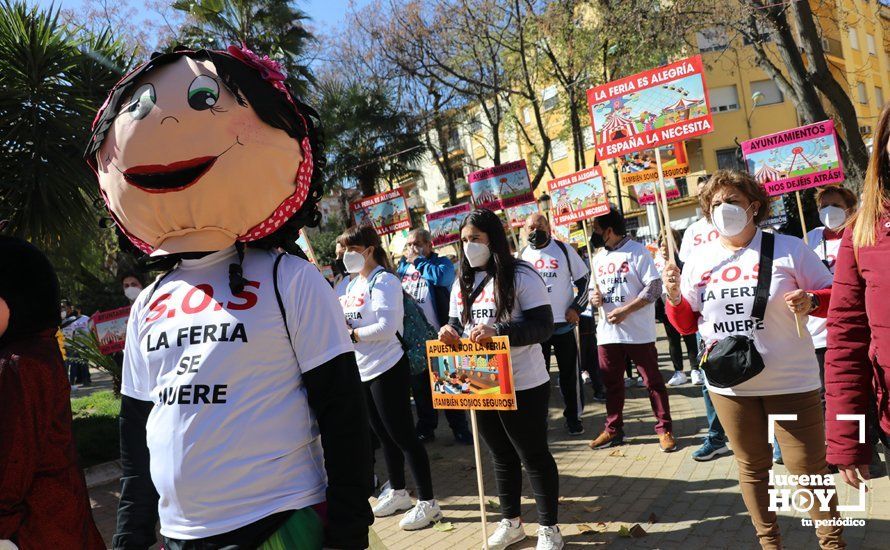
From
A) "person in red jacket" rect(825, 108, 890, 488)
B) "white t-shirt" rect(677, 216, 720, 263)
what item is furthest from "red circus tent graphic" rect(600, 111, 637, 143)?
"person in red jacket" rect(825, 108, 890, 488)

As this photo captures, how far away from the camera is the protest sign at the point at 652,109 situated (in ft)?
17.2

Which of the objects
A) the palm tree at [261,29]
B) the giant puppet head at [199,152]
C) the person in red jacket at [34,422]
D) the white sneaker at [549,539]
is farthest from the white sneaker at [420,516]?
the palm tree at [261,29]

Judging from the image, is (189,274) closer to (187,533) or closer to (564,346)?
(187,533)

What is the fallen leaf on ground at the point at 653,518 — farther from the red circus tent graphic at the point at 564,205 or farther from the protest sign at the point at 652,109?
the red circus tent graphic at the point at 564,205

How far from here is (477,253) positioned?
13.9 feet

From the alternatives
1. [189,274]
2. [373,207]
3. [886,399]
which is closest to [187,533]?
[189,274]

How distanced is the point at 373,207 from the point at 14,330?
9.63 metres

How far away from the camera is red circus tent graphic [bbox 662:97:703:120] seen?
207 inches

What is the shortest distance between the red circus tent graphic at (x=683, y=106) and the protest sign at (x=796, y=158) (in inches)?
98.7

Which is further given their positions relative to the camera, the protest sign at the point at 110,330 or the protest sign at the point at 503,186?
the protest sign at the point at 503,186

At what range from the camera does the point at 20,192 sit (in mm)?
6598

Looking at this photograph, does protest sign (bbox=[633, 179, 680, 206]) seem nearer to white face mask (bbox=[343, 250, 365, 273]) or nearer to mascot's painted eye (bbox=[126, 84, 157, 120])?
white face mask (bbox=[343, 250, 365, 273])

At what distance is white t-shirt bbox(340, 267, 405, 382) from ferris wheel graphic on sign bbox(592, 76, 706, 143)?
234cm

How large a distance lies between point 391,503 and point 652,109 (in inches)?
147
